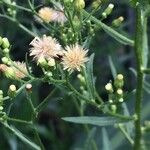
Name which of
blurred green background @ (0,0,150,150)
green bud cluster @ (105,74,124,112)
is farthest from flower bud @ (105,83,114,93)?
blurred green background @ (0,0,150,150)

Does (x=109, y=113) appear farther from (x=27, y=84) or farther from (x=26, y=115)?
(x=26, y=115)

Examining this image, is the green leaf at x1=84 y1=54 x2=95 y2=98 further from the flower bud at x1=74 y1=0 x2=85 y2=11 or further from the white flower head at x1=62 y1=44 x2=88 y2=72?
the flower bud at x1=74 y1=0 x2=85 y2=11

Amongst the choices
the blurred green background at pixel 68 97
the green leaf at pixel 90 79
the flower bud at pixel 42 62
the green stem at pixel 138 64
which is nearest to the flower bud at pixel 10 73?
the flower bud at pixel 42 62

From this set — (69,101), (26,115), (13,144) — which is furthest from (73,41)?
(69,101)

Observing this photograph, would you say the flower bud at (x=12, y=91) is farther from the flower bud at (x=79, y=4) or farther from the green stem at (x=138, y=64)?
the green stem at (x=138, y=64)

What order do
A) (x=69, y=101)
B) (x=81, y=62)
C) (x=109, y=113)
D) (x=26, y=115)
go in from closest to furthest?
(x=81, y=62) < (x=109, y=113) < (x=26, y=115) < (x=69, y=101)

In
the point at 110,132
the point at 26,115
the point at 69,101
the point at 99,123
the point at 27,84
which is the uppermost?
the point at 27,84

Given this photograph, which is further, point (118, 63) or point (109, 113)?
point (118, 63)

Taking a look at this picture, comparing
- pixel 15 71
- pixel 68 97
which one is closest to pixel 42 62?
pixel 15 71
